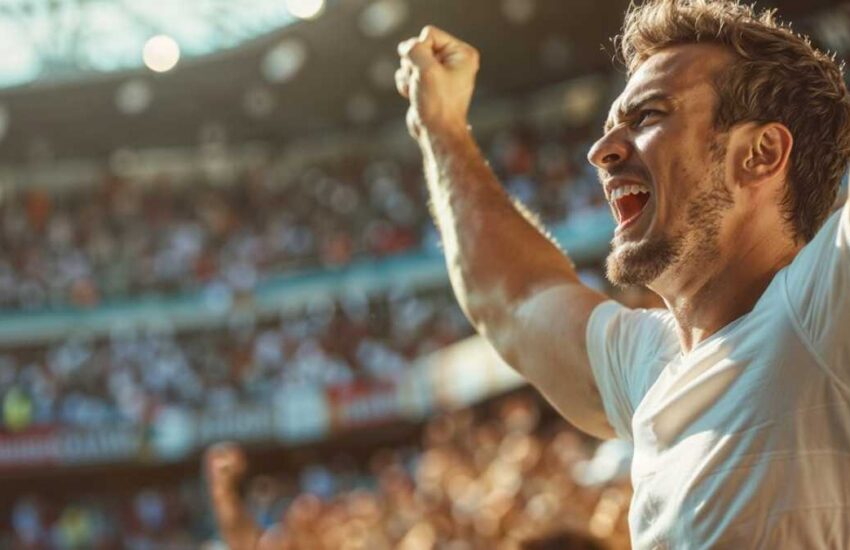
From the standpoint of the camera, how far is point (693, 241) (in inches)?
52.2

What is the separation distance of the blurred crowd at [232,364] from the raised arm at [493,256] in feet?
48.3

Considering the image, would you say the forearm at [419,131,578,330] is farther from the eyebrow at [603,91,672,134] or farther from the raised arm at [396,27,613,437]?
the eyebrow at [603,91,672,134]

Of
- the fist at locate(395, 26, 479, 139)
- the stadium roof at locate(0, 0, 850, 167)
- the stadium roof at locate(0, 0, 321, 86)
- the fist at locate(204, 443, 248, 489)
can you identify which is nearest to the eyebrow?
the fist at locate(395, 26, 479, 139)

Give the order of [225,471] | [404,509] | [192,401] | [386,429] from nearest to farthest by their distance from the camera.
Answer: [225,471] < [404,509] < [386,429] < [192,401]

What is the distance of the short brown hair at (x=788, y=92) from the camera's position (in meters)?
1.35

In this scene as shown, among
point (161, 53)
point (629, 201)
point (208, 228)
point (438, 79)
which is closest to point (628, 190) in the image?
point (629, 201)

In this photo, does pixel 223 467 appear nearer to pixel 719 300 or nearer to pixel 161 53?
pixel 719 300

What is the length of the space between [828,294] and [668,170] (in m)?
0.28

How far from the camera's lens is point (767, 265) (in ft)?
4.35

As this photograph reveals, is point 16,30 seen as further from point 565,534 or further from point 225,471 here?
point 565,534

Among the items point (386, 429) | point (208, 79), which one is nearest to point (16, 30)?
point (208, 79)

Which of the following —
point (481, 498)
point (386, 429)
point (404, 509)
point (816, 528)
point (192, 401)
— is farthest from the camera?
point (192, 401)

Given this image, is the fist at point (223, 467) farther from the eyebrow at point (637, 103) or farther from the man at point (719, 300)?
the eyebrow at point (637, 103)

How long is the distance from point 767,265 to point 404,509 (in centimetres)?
579
